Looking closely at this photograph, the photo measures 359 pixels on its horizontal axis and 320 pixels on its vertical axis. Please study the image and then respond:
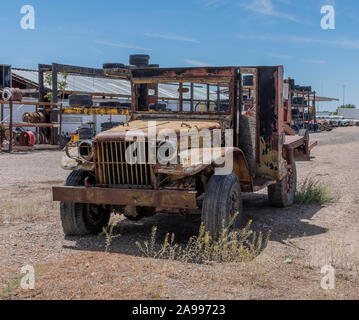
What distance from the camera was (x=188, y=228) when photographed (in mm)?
6305

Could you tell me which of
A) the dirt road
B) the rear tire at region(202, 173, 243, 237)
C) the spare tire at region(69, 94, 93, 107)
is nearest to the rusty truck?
the rear tire at region(202, 173, 243, 237)

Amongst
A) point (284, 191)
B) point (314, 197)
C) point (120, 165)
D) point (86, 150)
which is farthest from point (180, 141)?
point (314, 197)

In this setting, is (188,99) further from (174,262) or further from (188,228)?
(174,262)

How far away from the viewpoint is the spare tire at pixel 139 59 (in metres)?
7.27

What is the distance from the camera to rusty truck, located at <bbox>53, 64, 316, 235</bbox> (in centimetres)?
502

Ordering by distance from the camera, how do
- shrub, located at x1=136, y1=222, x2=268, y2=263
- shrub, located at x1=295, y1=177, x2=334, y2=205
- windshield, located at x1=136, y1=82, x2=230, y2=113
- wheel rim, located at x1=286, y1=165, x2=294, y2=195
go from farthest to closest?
shrub, located at x1=295, y1=177, x2=334, y2=205 < wheel rim, located at x1=286, y1=165, x2=294, y2=195 < windshield, located at x1=136, y1=82, x2=230, y2=113 < shrub, located at x1=136, y1=222, x2=268, y2=263

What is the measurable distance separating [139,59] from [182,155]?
276 cm

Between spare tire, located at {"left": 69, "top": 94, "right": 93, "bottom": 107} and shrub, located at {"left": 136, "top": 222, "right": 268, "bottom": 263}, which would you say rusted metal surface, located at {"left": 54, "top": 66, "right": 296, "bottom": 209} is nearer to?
shrub, located at {"left": 136, "top": 222, "right": 268, "bottom": 263}

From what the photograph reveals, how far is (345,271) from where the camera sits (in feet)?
14.6

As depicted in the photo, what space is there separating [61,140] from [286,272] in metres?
16.0

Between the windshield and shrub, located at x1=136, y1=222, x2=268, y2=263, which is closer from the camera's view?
shrub, located at x1=136, y1=222, x2=268, y2=263

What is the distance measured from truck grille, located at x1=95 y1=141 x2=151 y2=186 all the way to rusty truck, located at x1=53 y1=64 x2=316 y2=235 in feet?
0.04

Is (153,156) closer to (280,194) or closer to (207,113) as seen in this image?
(207,113)
